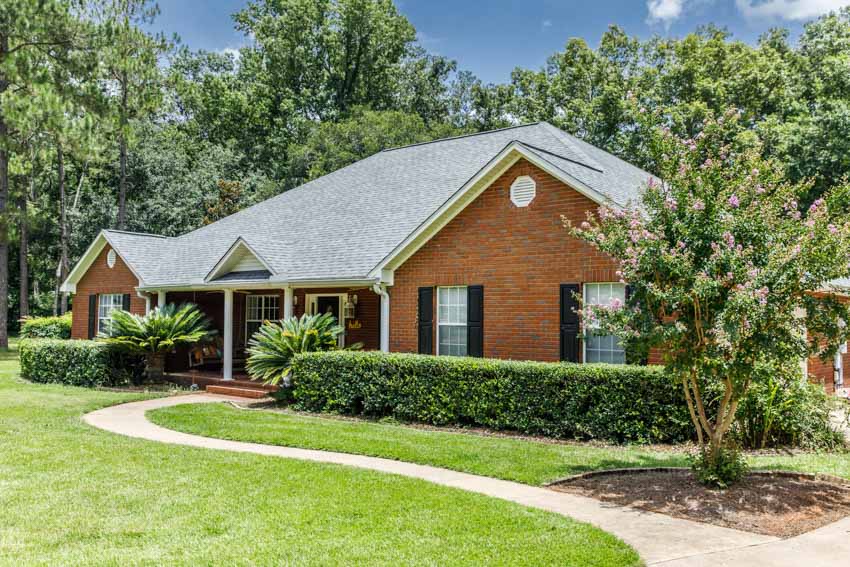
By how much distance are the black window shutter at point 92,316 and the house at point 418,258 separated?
0.22 ft

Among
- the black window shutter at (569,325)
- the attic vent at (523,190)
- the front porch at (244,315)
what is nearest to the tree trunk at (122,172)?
the front porch at (244,315)

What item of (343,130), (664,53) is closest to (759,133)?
(664,53)

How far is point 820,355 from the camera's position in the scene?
7.39m

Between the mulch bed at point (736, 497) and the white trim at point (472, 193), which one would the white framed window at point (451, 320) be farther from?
the mulch bed at point (736, 497)

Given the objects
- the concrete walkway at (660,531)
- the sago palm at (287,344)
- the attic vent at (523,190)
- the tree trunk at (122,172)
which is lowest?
the concrete walkway at (660,531)

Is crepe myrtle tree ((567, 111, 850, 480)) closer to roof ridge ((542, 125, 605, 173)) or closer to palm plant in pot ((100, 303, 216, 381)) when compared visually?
roof ridge ((542, 125, 605, 173))

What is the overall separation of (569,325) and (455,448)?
3.77m

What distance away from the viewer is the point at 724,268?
23.6 feet

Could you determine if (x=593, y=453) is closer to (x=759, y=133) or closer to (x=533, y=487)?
(x=533, y=487)

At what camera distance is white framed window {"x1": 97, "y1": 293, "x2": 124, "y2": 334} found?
22.0 metres

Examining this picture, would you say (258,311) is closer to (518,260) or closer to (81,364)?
(81,364)

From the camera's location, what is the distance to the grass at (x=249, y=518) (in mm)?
5555

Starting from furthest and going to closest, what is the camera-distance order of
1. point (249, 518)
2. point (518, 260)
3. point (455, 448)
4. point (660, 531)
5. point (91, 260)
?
point (91, 260) < point (518, 260) < point (455, 448) < point (249, 518) < point (660, 531)

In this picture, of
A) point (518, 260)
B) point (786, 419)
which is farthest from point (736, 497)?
point (518, 260)
